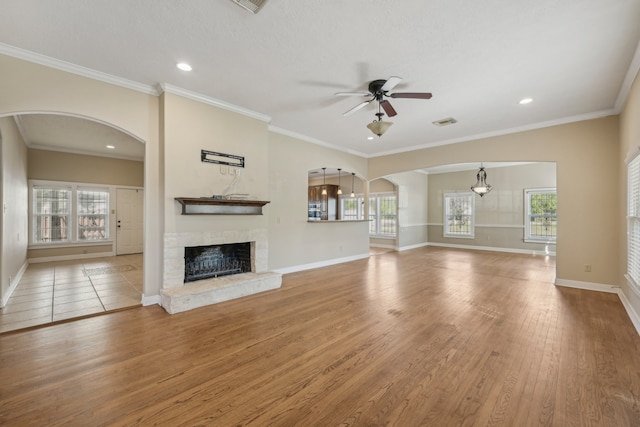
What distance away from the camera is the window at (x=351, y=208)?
10.8 metres

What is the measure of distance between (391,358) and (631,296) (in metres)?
3.61

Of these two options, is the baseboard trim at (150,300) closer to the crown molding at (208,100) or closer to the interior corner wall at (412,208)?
the crown molding at (208,100)

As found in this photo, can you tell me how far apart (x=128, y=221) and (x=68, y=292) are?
4.61 m

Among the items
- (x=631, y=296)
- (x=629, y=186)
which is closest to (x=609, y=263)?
(x=631, y=296)

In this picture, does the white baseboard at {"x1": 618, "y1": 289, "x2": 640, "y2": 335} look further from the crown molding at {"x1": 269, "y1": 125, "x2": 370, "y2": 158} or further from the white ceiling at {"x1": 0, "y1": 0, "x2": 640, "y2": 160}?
the crown molding at {"x1": 269, "y1": 125, "x2": 370, "y2": 158}

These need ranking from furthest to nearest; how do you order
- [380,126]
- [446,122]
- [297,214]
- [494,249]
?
[494,249] → [297,214] → [446,122] → [380,126]

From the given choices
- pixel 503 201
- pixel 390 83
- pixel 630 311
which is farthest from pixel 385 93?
pixel 503 201

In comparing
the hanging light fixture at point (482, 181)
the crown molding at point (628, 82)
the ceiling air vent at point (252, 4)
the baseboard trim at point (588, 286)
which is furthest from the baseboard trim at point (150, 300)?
the hanging light fixture at point (482, 181)

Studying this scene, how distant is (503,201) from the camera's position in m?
9.46

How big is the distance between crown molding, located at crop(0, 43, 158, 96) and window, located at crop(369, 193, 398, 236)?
316 inches

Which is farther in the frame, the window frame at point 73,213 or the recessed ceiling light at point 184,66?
the window frame at point 73,213

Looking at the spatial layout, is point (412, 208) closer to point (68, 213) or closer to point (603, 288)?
point (603, 288)

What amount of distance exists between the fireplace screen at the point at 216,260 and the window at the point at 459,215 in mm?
8630

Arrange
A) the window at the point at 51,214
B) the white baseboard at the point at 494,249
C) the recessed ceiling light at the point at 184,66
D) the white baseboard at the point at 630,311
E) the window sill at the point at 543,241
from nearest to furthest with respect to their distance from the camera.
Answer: the white baseboard at the point at 630,311 → the recessed ceiling light at the point at 184,66 → the window at the point at 51,214 → the window sill at the point at 543,241 → the white baseboard at the point at 494,249
